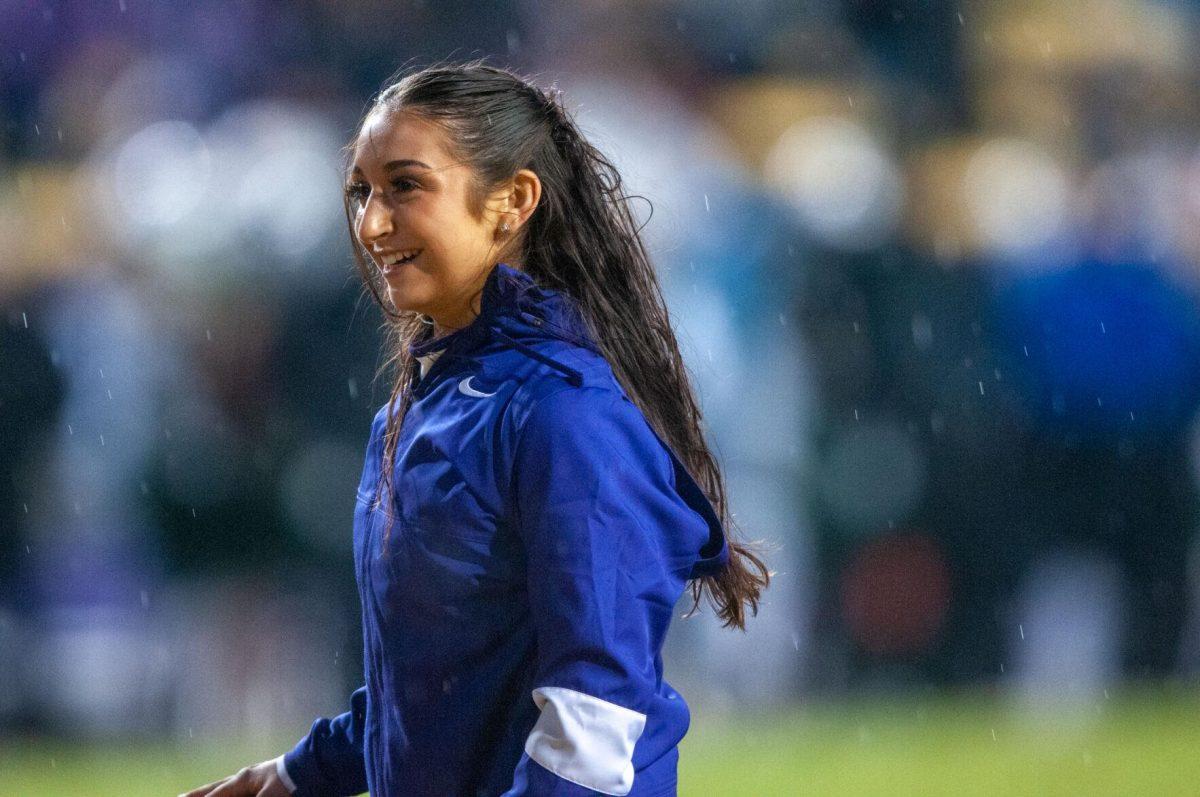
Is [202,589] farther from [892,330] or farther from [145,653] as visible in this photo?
[892,330]

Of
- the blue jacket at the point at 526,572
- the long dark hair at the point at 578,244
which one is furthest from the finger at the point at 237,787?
the long dark hair at the point at 578,244

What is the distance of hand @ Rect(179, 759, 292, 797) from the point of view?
92.3 inches

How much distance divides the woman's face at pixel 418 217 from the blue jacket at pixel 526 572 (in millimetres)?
61

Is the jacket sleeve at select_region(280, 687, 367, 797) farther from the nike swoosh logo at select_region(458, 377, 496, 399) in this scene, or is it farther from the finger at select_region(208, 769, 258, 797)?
the nike swoosh logo at select_region(458, 377, 496, 399)

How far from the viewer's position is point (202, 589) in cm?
677

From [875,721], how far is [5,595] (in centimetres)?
347

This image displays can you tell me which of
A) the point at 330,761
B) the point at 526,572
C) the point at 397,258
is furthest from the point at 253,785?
the point at 397,258

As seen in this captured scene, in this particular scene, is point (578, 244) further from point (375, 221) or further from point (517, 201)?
point (375, 221)

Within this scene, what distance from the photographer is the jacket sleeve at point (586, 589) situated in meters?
1.83

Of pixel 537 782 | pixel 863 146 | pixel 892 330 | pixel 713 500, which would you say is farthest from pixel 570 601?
pixel 863 146

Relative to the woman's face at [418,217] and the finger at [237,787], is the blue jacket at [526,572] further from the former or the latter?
the finger at [237,787]

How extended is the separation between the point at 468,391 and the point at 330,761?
0.62 meters

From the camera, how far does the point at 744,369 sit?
6969mm

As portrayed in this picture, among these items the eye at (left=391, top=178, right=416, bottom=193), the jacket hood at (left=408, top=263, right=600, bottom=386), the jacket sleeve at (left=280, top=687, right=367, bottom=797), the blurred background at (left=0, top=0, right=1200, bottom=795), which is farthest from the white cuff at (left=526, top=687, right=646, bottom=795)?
the blurred background at (left=0, top=0, right=1200, bottom=795)
